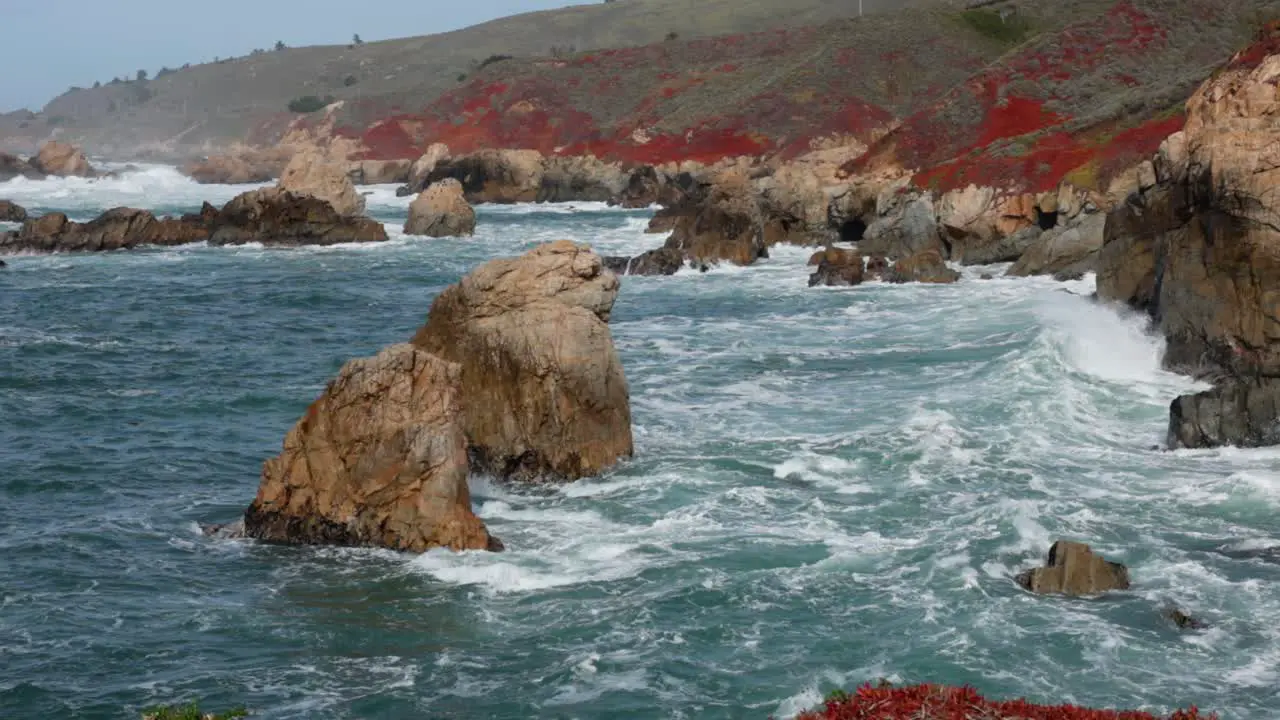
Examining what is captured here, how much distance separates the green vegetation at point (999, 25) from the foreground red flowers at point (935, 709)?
101 m

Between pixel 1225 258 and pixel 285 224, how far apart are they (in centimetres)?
4589

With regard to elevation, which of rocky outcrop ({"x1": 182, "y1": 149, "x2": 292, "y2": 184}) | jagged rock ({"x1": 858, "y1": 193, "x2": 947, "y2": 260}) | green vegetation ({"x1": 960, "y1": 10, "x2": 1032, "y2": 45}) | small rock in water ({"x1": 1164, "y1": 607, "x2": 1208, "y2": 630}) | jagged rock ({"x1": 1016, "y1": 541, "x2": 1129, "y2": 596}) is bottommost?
small rock in water ({"x1": 1164, "y1": 607, "x2": 1208, "y2": 630})

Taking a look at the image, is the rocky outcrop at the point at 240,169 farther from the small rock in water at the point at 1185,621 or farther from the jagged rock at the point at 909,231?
the small rock in water at the point at 1185,621

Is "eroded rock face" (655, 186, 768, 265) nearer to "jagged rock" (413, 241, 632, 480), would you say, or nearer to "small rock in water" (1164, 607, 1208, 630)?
"jagged rock" (413, 241, 632, 480)

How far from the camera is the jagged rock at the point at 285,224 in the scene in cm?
6406

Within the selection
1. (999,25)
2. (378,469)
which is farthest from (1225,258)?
(999,25)

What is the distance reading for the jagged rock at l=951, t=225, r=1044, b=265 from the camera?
166 ft

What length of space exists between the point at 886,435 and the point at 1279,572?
28.5ft

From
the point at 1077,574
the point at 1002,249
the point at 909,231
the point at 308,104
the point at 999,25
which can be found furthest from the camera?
the point at 308,104

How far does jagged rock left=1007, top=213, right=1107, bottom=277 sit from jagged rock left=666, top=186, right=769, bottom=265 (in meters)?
11.7

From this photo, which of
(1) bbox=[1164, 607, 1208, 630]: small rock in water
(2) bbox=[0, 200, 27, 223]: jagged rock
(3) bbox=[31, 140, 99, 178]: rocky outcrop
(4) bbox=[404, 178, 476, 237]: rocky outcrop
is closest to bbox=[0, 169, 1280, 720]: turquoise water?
(1) bbox=[1164, 607, 1208, 630]: small rock in water

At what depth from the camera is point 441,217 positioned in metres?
69.4

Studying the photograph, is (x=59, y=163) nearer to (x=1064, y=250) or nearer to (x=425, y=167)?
(x=425, y=167)

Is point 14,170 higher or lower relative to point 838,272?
higher
